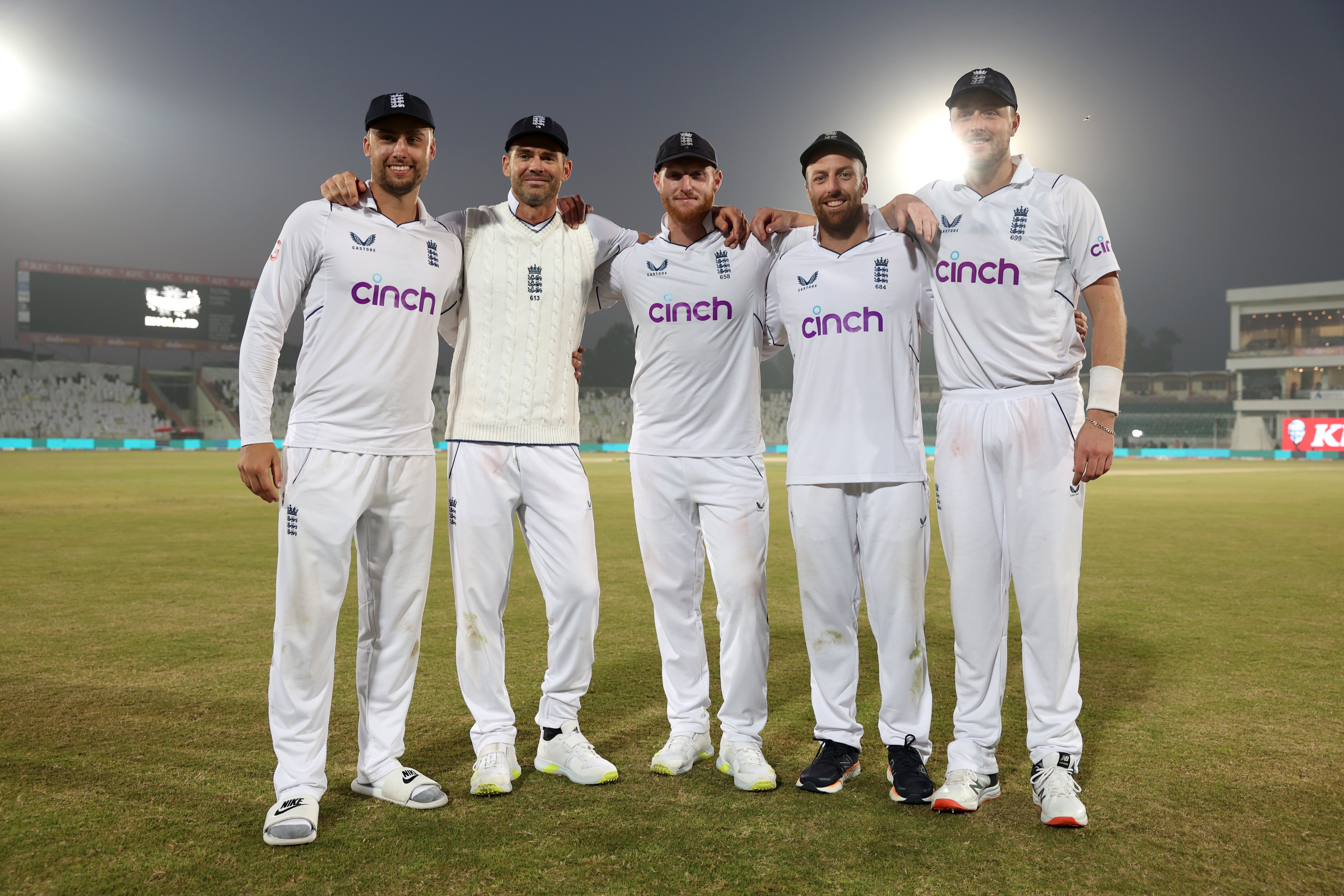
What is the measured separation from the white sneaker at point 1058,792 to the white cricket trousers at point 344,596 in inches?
102

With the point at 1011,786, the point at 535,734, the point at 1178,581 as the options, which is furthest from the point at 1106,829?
the point at 1178,581

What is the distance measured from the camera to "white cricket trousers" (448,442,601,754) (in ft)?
13.1

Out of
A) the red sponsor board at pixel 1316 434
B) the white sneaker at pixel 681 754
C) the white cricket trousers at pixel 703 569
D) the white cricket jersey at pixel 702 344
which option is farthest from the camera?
the red sponsor board at pixel 1316 434

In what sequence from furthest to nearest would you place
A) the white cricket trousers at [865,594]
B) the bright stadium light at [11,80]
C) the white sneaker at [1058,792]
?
the bright stadium light at [11,80] → the white cricket trousers at [865,594] → the white sneaker at [1058,792]

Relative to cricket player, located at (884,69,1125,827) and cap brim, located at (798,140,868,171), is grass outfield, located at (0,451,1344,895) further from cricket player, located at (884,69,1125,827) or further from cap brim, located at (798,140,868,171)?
cap brim, located at (798,140,868,171)

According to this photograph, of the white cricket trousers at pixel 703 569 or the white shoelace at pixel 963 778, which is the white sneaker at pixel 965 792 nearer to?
the white shoelace at pixel 963 778

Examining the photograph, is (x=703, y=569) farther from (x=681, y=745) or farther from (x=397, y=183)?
(x=397, y=183)

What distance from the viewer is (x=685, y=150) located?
4086 mm

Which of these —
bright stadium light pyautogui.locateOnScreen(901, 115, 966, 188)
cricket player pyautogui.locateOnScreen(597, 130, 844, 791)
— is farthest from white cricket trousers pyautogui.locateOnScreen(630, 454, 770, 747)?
bright stadium light pyautogui.locateOnScreen(901, 115, 966, 188)

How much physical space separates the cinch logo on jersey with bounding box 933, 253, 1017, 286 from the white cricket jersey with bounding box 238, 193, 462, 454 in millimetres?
2241

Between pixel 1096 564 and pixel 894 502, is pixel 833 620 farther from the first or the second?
pixel 1096 564

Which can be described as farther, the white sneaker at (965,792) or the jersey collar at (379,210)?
the jersey collar at (379,210)

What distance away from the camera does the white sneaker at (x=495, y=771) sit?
3.65m

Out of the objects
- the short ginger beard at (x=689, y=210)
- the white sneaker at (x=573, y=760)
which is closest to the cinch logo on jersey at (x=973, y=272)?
the short ginger beard at (x=689, y=210)
